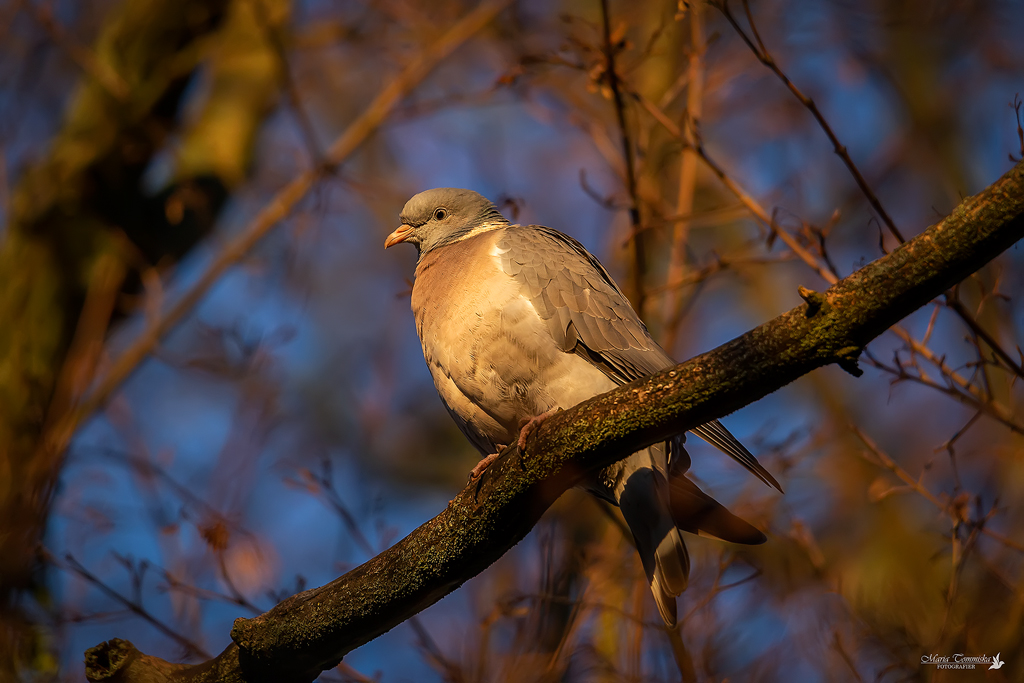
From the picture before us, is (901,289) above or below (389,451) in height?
below

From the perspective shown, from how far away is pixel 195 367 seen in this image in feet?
16.7

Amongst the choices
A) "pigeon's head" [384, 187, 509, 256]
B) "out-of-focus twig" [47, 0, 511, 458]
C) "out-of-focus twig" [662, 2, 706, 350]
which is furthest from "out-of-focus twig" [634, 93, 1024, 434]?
"out-of-focus twig" [47, 0, 511, 458]

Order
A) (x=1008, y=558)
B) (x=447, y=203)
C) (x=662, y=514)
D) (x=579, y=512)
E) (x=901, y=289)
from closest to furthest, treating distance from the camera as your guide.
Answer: (x=901, y=289)
(x=662, y=514)
(x=1008, y=558)
(x=447, y=203)
(x=579, y=512)

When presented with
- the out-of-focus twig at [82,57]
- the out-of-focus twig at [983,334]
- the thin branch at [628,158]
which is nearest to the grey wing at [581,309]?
the thin branch at [628,158]

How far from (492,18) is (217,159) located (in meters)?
2.27

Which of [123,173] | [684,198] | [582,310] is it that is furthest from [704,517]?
[123,173]

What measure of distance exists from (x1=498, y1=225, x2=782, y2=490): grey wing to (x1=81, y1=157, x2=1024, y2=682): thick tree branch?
34.5 inches

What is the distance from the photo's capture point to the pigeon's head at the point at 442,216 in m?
4.52

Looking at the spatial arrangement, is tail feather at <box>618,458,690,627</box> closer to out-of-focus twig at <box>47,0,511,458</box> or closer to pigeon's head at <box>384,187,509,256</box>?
pigeon's head at <box>384,187,509,256</box>

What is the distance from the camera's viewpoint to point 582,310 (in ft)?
11.7

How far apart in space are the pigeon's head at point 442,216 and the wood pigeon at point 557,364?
0.72 m

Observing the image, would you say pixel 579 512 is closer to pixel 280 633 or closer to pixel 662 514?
pixel 662 514

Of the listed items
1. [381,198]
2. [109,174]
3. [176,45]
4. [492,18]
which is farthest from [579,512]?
[176,45]

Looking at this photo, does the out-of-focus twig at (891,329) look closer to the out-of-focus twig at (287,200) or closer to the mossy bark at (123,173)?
the out-of-focus twig at (287,200)
